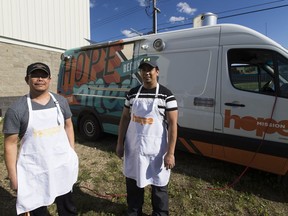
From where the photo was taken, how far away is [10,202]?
3150mm

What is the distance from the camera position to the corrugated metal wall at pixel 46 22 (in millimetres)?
9477

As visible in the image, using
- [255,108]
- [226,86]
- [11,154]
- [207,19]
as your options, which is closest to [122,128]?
[11,154]

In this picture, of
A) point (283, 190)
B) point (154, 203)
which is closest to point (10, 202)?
point (154, 203)

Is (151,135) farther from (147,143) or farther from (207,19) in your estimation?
(207,19)

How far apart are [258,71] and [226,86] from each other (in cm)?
50

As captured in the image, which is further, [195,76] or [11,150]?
[195,76]

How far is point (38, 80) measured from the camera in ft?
6.09

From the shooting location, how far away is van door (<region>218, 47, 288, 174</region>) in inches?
121

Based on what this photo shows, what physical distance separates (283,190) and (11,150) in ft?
11.9

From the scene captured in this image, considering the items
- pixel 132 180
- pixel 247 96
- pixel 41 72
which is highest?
pixel 41 72

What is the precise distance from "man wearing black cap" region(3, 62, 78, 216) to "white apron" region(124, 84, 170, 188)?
2.18ft

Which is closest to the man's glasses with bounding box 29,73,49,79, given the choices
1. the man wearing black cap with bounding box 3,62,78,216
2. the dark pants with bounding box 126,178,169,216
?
the man wearing black cap with bounding box 3,62,78,216

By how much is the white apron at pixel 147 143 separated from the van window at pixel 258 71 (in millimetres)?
1778

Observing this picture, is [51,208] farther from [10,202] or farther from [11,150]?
[11,150]
